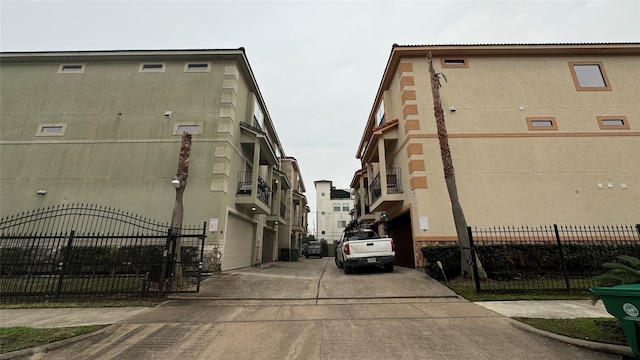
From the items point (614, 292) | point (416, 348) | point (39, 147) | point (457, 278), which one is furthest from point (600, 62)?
point (39, 147)

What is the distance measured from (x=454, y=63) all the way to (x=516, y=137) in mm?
4939

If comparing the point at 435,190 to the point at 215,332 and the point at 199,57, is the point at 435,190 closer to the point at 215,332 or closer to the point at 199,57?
the point at 215,332

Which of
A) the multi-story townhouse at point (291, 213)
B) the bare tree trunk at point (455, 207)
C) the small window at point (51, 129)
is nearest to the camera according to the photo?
the bare tree trunk at point (455, 207)

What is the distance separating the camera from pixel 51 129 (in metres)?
13.7

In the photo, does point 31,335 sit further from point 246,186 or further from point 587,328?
point 246,186

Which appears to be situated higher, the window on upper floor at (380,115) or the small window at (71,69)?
the small window at (71,69)

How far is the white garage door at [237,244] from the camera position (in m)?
12.8

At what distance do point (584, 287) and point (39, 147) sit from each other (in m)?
22.6

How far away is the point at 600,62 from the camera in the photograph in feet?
47.2

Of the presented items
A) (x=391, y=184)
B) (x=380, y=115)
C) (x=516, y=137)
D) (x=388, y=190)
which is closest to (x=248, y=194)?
(x=388, y=190)

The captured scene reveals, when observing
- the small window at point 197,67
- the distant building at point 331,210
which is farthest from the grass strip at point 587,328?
the distant building at point 331,210

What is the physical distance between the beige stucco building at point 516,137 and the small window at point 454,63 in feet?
0.18

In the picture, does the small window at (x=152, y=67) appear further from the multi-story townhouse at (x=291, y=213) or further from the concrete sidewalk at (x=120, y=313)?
the multi-story townhouse at (x=291, y=213)

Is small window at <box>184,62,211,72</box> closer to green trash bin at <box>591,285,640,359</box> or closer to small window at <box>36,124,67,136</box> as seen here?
small window at <box>36,124,67,136</box>
